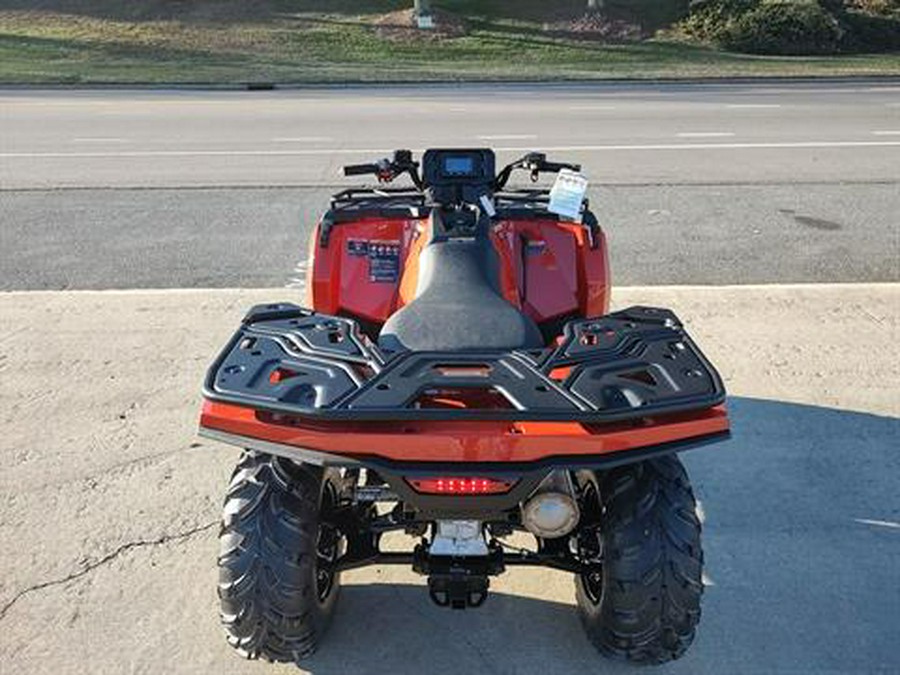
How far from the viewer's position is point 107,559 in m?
3.81

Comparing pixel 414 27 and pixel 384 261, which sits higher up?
pixel 384 261

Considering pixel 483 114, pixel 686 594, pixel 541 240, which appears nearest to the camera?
pixel 686 594

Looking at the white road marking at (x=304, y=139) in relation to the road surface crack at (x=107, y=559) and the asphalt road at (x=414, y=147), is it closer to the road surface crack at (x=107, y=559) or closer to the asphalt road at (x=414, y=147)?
the asphalt road at (x=414, y=147)

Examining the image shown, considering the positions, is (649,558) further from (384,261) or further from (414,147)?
(414,147)

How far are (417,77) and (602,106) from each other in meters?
6.22

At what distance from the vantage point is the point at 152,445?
4.68 m

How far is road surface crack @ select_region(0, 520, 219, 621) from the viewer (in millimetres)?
3600

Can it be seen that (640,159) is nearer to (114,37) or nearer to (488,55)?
(488,55)

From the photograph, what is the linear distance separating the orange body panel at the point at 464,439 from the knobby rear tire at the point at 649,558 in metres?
0.44

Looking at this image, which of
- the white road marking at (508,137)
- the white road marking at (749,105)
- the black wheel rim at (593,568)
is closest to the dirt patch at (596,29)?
the white road marking at (749,105)

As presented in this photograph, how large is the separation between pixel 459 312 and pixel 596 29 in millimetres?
28331

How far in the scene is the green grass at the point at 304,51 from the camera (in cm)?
2316

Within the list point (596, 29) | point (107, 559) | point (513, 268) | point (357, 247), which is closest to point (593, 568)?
point (513, 268)

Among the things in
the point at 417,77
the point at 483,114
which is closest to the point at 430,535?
the point at 483,114
